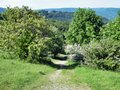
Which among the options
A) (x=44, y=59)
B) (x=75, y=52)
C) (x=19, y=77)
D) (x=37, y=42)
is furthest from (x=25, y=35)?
(x=19, y=77)

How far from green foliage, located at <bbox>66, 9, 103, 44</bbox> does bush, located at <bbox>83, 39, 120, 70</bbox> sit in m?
25.4

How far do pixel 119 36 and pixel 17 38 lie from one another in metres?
19.5

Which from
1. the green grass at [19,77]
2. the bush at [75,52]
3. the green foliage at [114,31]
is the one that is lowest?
the bush at [75,52]

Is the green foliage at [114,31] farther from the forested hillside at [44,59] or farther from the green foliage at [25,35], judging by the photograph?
the green foliage at [25,35]

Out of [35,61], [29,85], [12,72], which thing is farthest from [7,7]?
[29,85]

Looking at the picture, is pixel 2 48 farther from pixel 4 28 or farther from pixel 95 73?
pixel 95 73

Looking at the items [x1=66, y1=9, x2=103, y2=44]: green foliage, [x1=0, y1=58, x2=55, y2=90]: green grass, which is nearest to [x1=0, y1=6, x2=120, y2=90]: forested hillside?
[x1=0, y1=58, x2=55, y2=90]: green grass

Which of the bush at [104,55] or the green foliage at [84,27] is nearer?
the bush at [104,55]

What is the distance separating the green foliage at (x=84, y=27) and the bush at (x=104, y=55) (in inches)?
998

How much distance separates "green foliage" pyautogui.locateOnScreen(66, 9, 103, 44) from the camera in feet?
204

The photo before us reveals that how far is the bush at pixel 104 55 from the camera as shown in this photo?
34531mm

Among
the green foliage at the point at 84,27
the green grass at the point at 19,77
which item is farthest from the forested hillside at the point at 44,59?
the green foliage at the point at 84,27

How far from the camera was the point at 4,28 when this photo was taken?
41.1m

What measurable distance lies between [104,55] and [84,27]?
2871cm
